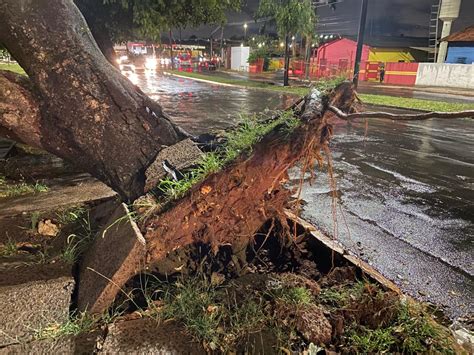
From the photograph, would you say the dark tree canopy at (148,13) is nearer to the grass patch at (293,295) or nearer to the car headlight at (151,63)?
the grass patch at (293,295)

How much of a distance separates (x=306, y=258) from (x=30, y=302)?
223cm

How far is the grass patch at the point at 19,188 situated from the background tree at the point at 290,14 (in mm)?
20824

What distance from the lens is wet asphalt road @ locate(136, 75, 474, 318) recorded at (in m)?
3.51

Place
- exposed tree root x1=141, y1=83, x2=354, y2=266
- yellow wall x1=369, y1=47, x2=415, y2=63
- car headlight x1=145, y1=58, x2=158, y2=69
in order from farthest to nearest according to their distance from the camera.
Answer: car headlight x1=145, y1=58, x2=158, y2=69 → yellow wall x1=369, y1=47, x2=415, y2=63 → exposed tree root x1=141, y1=83, x2=354, y2=266

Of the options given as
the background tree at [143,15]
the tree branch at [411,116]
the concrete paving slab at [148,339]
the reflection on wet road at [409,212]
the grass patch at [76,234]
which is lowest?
the reflection on wet road at [409,212]

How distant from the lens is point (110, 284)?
8.04 ft

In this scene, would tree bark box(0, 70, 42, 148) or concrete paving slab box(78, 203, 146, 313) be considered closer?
concrete paving slab box(78, 203, 146, 313)

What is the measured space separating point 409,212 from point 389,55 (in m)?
41.3

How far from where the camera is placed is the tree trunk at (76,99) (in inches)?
123

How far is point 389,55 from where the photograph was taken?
4066 cm

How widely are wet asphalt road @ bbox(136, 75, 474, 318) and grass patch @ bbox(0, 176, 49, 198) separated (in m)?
3.64

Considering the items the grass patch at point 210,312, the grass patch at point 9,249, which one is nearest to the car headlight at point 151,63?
the grass patch at point 9,249

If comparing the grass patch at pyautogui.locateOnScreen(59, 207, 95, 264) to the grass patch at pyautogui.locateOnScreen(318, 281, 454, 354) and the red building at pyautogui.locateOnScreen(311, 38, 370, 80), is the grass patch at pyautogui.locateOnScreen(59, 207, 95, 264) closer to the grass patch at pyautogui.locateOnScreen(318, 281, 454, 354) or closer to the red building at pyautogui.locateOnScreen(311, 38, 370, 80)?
the grass patch at pyautogui.locateOnScreen(318, 281, 454, 354)

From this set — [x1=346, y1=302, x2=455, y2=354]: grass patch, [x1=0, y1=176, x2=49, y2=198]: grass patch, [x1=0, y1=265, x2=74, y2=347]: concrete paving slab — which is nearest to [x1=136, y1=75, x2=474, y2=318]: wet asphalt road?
[x1=346, y1=302, x2=455, y2=354]: grass patch
